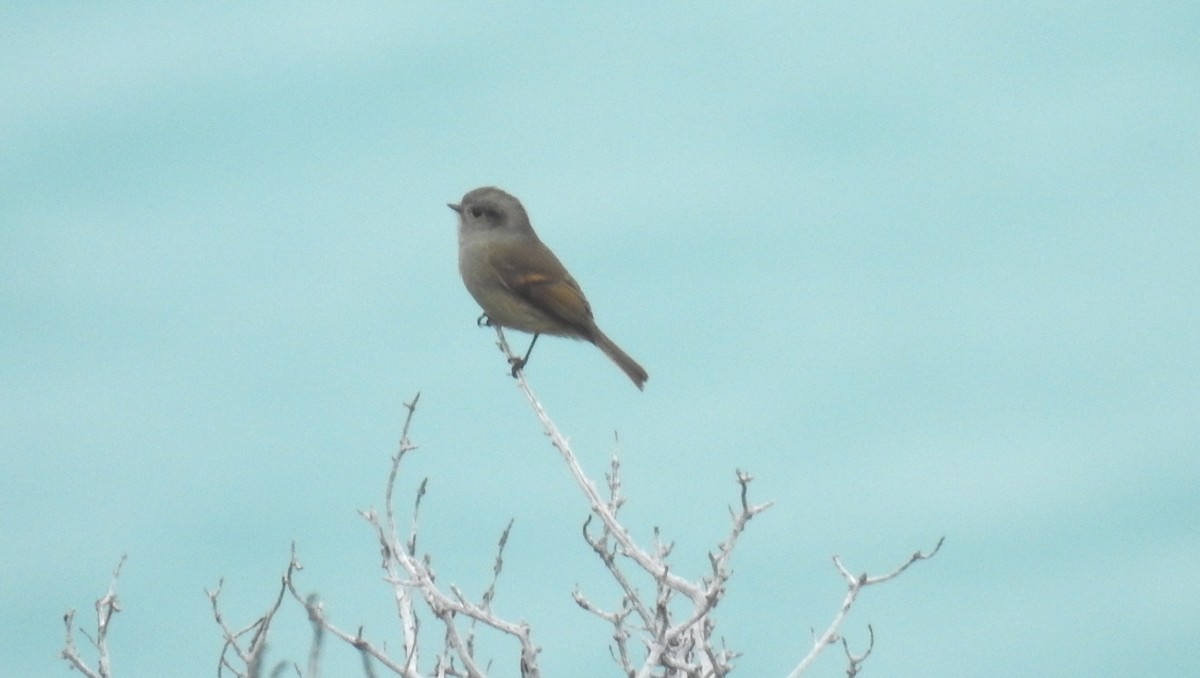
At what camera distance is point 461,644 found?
5570 millimetres

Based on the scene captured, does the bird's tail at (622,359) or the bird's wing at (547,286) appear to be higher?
the bird's wing at (547,286)

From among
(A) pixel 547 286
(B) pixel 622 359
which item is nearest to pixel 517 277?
(A) pixel 547 286

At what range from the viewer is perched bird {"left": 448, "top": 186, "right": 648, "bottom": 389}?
993 cm

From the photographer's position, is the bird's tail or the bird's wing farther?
the bird's wing

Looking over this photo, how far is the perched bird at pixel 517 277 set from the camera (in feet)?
32.6

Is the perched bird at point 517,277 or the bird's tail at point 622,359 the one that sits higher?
the perched bird at point 517,277

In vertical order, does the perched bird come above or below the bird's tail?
above

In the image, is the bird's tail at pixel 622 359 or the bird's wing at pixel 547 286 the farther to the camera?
the bird's wing at pixel 547 286

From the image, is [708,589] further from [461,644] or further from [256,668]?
[256,668]

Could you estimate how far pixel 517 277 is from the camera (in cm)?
1014

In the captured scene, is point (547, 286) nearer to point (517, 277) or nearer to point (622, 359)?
point (517, 277)

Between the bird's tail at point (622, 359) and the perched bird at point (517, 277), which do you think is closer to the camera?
the bird's tail at point (622, 359)

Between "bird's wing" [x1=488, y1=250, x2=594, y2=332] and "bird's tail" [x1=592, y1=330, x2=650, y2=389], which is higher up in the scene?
"bird's wing" [x1=488, y1=250, x2=594, y2=332]

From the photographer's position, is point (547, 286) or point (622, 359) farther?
point (547, 286)
